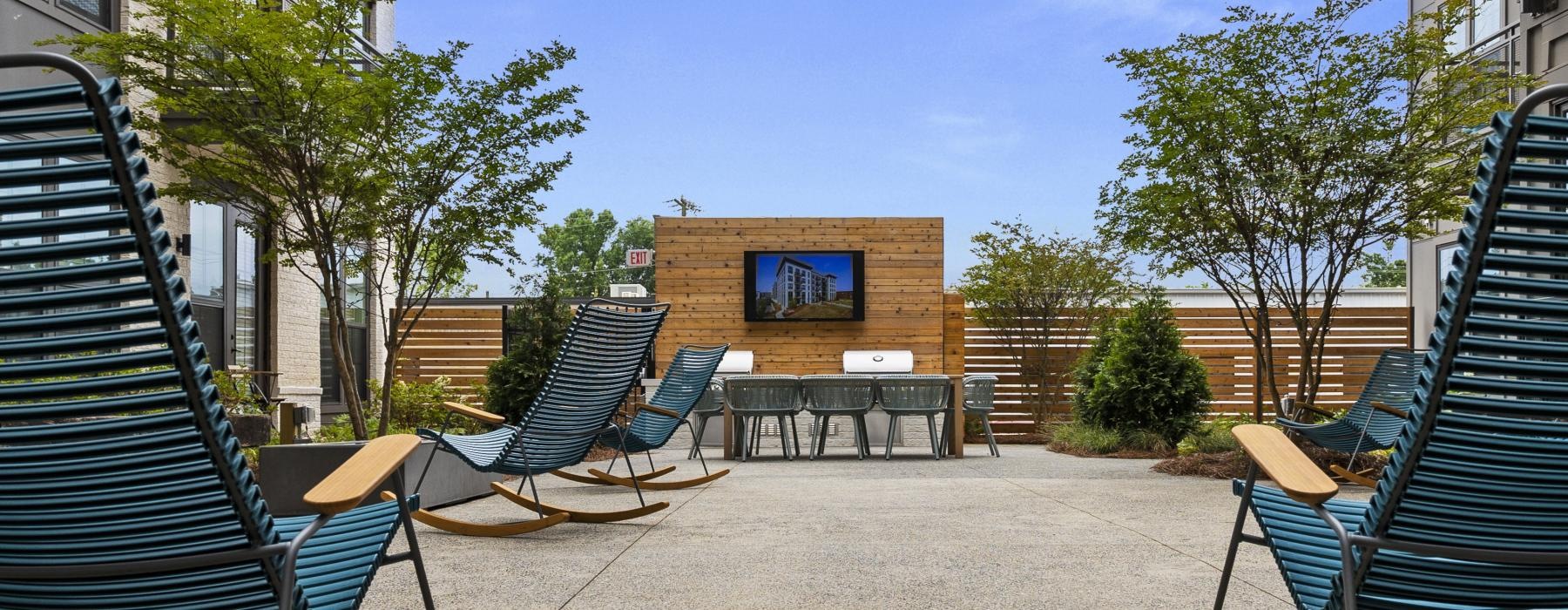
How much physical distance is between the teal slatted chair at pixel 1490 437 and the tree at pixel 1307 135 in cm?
601

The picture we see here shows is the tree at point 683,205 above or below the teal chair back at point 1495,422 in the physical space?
above

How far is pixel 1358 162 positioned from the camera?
755 centimetres

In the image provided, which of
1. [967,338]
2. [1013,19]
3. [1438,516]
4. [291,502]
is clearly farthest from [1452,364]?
[1013,19]

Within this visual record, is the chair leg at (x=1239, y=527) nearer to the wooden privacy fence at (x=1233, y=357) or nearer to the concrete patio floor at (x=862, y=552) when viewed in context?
the concrete patio floor at (x=862, y=552)

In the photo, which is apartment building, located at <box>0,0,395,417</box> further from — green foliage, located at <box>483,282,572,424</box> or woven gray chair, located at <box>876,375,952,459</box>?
woven gray chair, located at <box>876,375,952,459</box>

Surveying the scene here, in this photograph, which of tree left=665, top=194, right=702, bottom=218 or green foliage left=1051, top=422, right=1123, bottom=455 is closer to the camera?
green foliage left=1051, top=422, right=1123, bottom=455

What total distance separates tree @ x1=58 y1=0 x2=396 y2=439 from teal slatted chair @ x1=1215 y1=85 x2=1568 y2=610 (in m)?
5.78

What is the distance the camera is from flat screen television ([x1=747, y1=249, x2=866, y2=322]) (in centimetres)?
1555

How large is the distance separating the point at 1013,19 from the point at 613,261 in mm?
19664

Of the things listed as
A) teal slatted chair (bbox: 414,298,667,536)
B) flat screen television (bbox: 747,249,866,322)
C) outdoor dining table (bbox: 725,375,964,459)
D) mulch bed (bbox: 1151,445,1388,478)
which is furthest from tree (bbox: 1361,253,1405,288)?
teal slatted chair (bbox: 414,298,667,536)

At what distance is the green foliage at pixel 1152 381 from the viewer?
10.6 metres

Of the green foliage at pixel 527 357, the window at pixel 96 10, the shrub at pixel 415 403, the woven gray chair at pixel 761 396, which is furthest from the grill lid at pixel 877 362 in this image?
the window at pixel 96 10

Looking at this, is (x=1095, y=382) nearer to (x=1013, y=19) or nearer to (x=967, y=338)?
(x=967, y=338)

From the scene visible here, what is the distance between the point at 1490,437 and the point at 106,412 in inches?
73.2
